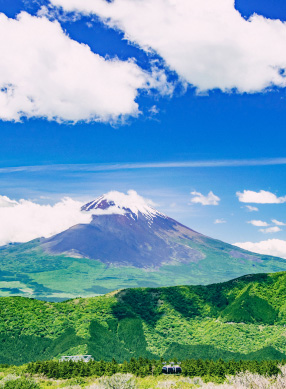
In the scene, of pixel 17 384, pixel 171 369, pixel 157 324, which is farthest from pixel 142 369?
pixel 157 324

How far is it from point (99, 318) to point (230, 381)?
44.0 meters

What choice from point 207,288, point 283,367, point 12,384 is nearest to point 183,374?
point 283,367

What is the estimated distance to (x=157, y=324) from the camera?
79562mm

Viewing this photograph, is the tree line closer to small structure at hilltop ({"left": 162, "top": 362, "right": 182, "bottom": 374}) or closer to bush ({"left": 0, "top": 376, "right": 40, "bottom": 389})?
small structure at hilltop ({"left": 162, "top": 362, "right": 182, "bottom": 374})

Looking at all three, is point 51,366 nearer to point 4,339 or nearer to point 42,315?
point 4,339

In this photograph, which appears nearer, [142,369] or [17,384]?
[17,384]

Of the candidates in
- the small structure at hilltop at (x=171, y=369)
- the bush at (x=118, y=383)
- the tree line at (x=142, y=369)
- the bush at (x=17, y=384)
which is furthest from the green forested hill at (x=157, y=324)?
the bush at (x=118, y=383)

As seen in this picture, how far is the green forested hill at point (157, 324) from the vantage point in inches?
2714

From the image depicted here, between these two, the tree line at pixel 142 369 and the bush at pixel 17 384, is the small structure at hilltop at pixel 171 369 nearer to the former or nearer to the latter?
the tree line at pixel 142 369

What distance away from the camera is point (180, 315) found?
83125 millimetres

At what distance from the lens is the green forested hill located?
6894cm

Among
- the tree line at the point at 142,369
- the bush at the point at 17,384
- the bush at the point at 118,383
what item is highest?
the bush at the point at 118,383

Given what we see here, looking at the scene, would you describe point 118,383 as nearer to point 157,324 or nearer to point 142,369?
point 142,369

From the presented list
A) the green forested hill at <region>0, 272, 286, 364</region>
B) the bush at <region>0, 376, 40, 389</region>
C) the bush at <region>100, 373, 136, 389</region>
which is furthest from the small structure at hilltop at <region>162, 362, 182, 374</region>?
the green forested hill at <region>0, 272, 286, 364</region>
